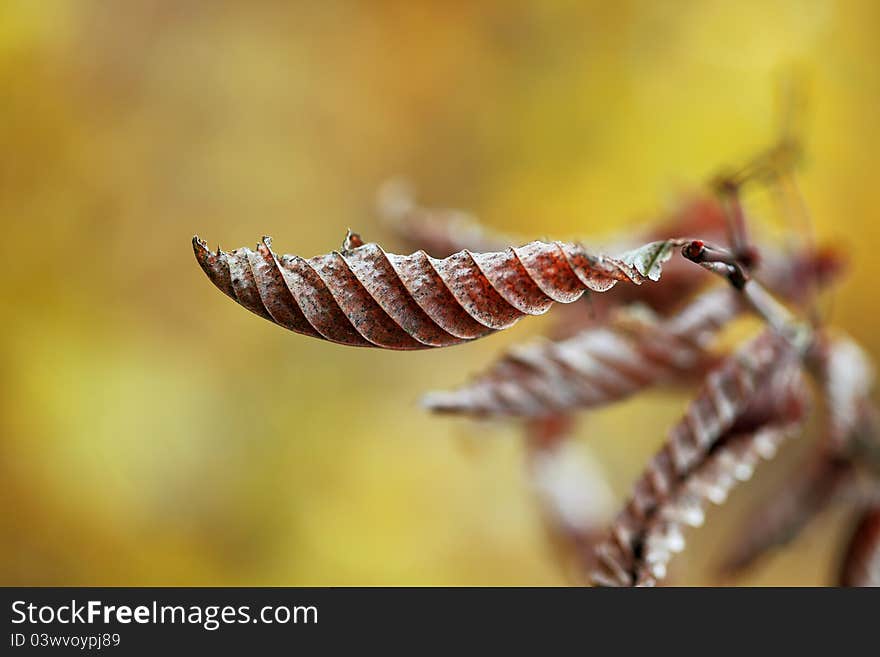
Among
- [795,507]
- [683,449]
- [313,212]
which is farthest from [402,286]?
[313,212]

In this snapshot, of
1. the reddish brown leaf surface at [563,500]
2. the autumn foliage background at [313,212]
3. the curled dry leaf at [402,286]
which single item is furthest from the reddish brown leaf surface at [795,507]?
the autumn foliage background at [313,212]

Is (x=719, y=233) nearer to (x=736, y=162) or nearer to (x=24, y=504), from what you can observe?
(x=736, y=162)

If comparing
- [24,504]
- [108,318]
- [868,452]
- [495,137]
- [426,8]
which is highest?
[426,8]

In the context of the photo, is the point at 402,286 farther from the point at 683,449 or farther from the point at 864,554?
the point at 864,554

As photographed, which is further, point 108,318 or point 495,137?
point 495,137

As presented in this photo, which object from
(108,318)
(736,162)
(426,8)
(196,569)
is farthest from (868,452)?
(426,8)

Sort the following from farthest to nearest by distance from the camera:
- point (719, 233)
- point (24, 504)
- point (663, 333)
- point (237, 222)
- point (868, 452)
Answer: point (237, 222), point (24, 504), point (719, 233), point (868, 452), point (663, 333)
